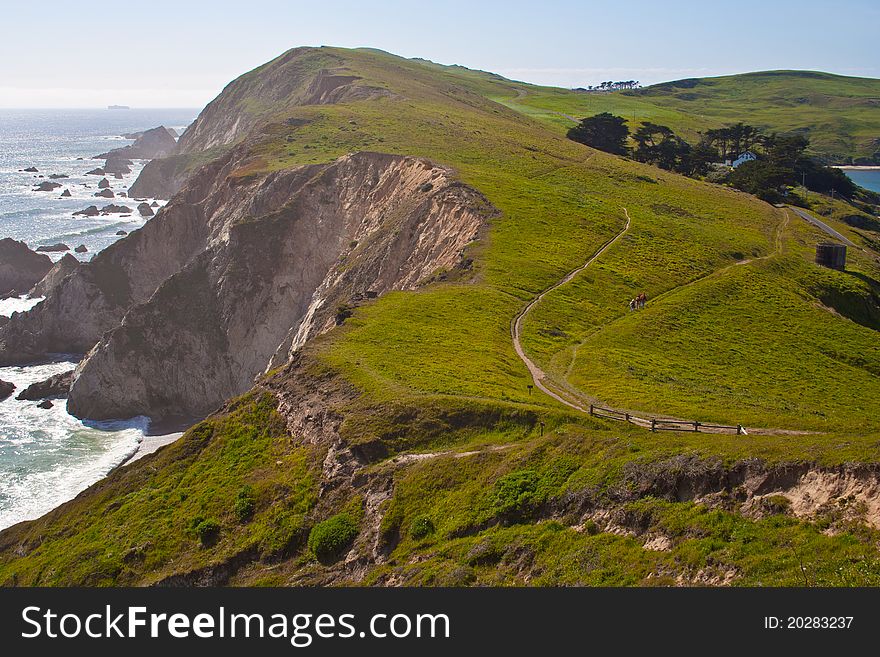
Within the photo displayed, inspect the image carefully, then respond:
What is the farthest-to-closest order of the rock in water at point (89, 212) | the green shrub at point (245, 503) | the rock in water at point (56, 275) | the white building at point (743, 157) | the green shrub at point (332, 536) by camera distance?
the rock in water at point (89, 212), the white building at point (743, 157), the rock in water at point (56, 275), the green shrub at point (245, 503), the green shrub at point (332, 536)

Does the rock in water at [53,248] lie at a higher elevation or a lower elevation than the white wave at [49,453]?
higher

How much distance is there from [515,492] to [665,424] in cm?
908

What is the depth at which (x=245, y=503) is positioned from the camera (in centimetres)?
3036

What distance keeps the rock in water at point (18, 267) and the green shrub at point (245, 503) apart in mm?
96435

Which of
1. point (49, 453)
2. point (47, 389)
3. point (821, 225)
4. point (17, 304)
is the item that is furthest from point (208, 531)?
point (17, 304)

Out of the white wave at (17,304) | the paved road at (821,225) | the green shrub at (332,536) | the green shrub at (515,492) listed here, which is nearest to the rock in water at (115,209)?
the white wave at (17,304)

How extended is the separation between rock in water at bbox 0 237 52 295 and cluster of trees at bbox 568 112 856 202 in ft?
308

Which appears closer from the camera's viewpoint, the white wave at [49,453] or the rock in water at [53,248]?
the white wave at [49,453]

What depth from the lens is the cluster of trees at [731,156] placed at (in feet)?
331

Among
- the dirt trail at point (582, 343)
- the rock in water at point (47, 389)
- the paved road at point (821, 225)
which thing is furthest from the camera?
the paved road at point (821, 225)

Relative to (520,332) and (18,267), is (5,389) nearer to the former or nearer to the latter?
(18,267)

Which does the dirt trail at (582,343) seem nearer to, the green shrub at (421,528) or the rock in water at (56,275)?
the green shrub at (421,528)

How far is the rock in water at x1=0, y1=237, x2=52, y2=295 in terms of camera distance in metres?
109

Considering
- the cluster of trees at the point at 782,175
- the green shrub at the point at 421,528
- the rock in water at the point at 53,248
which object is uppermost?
the cluster of trees at the point at 782,175
